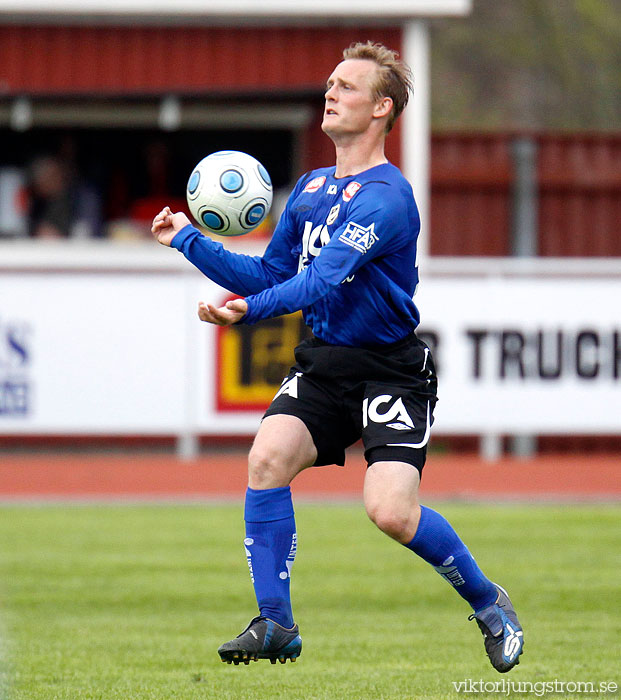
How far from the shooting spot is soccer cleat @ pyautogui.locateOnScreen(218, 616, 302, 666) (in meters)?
5.08

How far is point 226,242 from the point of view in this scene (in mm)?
15055

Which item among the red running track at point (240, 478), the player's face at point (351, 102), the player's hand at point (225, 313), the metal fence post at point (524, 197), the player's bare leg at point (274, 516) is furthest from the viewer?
the metal fence post at point (524, 197)

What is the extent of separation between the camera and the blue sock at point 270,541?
5344mm

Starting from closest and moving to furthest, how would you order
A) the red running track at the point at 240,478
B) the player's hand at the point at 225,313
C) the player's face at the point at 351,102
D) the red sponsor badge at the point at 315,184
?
the player's hand at the point at 225,313, the player's face at the point at 351,102, the red sponsor badge at the point at 315,184, the red running track at the point at 240,478

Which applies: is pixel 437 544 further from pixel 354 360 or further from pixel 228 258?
pixel 228 258

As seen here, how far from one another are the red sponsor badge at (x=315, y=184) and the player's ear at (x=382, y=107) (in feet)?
1.22

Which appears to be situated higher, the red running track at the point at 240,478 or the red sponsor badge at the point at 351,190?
the red sponsor badge at the point at 351,190

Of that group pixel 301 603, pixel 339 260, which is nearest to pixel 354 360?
pixel 339 260

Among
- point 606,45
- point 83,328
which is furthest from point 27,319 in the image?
point 606,45

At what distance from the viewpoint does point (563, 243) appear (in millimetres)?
17469

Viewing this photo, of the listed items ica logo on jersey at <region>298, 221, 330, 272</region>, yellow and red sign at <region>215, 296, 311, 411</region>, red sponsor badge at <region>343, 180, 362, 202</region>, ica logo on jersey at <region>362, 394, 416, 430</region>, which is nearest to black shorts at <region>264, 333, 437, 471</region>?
ica logo on jersey at <region>362, 394, 416, 430</region>

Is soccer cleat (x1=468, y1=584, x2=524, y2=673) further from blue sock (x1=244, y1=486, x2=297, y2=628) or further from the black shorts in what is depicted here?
blue sock (x1=244, y1=486, x2=297, y2=628)

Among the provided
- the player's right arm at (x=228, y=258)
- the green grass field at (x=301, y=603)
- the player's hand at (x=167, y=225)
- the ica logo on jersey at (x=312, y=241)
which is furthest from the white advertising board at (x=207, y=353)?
the player's hand at (x=167, y=225)

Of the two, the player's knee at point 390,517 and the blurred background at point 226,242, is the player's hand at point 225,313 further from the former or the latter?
the blurred background at point 226,242
